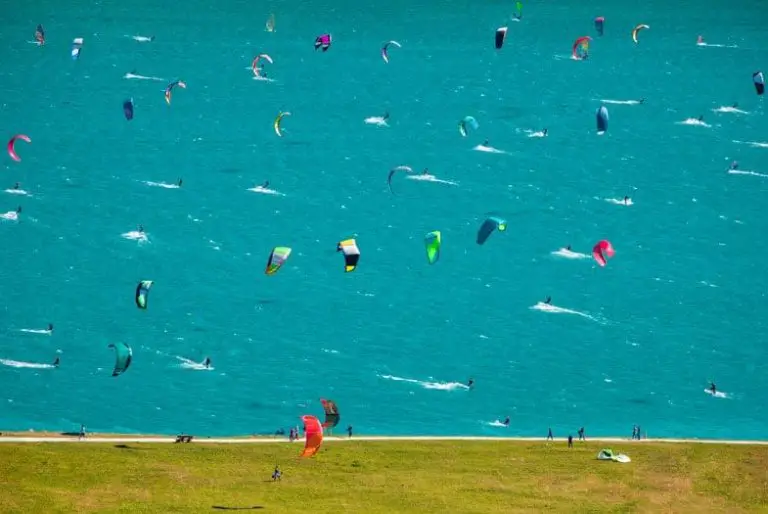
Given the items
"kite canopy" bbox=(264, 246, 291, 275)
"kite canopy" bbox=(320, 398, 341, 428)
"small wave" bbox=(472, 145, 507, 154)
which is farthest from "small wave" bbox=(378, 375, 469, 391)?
"small wave" bbox=(472, 145, 507, 154)

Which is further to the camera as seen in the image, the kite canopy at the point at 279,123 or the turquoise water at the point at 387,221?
the kite canopy at the point at 279,123

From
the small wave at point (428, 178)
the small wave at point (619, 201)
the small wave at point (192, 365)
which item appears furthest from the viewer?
the small wave at point (428, 178)

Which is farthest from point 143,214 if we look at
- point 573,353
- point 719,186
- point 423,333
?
point 719,186

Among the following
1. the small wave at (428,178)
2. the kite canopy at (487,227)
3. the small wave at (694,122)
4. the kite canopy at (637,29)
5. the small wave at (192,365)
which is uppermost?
the kite canopy at (637,29)

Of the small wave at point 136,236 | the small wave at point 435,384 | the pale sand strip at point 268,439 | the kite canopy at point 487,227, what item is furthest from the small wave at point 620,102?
the pale sand strip at point 268,439

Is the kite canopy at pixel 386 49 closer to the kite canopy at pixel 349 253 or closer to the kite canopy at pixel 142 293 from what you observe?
the kite canopy at pixel 349 253

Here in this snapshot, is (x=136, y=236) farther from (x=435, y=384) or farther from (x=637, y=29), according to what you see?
(x=637, y=29)

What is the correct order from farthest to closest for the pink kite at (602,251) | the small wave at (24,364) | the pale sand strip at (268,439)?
the pink kite at (602,251)
the small wave at (24,364)
the pale sand strip at (268,439)

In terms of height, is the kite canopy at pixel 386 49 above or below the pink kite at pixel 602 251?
above
